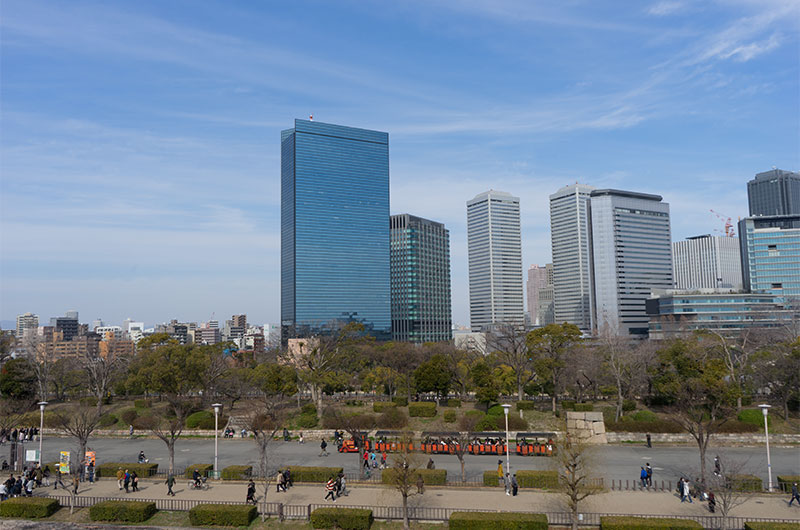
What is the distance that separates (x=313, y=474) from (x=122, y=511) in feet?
31.6

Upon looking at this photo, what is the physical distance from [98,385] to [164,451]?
14178 millimetres

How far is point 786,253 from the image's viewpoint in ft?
491

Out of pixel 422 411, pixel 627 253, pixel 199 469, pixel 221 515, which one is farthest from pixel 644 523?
pixel 627 253

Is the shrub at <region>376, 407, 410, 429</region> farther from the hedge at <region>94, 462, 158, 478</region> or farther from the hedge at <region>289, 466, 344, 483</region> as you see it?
the hedge at <region>94, 462, 158, 478</region>

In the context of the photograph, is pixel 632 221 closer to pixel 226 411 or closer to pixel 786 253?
pixel 786 253

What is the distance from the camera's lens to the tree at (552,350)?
165 feet

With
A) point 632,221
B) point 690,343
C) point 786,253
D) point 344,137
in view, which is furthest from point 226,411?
Result: point 632,221

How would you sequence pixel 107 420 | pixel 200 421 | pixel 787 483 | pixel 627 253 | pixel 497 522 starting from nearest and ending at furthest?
pixel 497 522 < pixel 787 483 < pixel 200 421 < pixel 107 420 < pixel 627 253

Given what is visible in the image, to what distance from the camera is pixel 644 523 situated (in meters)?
21.6

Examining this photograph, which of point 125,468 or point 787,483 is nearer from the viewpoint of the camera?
point 787,483

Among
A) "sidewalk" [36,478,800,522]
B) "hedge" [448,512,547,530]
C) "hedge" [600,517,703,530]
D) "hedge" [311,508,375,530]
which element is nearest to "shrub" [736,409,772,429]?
"sidewalk" [36,478,800,522]

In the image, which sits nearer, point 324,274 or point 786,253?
point 786,253

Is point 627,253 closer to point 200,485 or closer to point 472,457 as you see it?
point 472,457

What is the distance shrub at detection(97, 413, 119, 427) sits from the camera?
50484 mm
